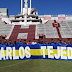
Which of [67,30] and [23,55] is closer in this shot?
[23,55]

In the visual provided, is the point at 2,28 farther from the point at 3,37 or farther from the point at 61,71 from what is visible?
the point at 61,71

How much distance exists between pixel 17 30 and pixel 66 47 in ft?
134

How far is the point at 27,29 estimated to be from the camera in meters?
53.9

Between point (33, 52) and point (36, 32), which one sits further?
point (36, 32)

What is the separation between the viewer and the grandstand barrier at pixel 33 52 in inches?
562

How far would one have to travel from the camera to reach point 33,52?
1493 centimetres

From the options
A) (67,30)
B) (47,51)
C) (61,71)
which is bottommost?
(61,71)

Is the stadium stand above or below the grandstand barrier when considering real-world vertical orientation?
above

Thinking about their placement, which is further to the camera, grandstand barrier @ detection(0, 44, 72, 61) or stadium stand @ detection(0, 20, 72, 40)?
stadium stand @ detection(0, 20, 72, 40)

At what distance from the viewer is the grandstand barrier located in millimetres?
14266

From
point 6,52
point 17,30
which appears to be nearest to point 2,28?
point 17,30

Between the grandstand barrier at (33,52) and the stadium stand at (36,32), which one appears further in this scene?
the stadium stand at (36,32)

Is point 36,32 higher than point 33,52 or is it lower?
higher

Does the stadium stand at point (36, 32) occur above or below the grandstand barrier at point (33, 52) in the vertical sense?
above
